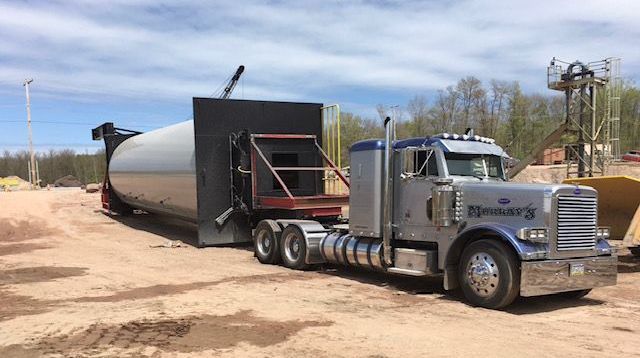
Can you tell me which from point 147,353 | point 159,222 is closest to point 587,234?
point 147,353

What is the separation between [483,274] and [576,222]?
1.56 m

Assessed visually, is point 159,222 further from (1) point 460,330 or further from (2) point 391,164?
(1) point 460,330

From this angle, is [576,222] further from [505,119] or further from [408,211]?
[505,119]

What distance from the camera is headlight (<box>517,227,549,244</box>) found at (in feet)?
26.7

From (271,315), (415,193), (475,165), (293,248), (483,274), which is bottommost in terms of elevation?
(271,315)

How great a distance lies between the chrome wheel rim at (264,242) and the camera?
13338mm

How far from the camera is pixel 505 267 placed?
821 cm

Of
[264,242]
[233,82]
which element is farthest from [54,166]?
[264,242]

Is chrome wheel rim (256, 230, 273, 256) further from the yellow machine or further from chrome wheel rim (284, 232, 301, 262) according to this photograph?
the yellow machine

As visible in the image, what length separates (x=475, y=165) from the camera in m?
9.88

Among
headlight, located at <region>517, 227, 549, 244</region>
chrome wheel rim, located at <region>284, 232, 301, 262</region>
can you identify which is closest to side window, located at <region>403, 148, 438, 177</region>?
headlight, located at <region>517, 227, 549, 244</region>

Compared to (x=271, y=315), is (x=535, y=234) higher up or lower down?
higher up

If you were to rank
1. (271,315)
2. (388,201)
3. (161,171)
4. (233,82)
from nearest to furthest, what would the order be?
(271,315) < (388,201) < (161,171) < (233,82)

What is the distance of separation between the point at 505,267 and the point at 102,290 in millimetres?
6613
